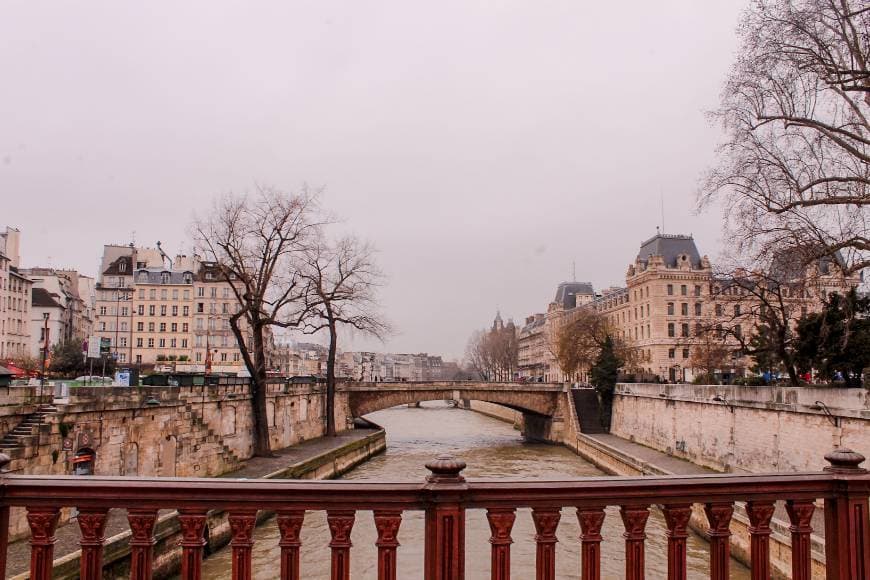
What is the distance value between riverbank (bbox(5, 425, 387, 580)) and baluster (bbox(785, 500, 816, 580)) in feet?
21.4

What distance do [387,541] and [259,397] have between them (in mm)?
24482

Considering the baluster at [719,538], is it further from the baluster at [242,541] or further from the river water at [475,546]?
the river water at [475,546]

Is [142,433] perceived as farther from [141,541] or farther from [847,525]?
[847,525]

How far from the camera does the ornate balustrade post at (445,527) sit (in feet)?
11.7

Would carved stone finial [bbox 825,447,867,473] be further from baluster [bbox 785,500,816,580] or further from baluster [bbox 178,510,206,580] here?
baluster [bbox 178,510,206,580]

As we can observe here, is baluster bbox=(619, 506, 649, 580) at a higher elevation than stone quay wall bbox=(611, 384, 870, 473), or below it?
higher

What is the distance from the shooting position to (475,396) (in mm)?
47344

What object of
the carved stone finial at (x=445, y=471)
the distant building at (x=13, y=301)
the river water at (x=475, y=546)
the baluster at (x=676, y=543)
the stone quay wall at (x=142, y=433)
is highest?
the distant building at (x=13, y=301)

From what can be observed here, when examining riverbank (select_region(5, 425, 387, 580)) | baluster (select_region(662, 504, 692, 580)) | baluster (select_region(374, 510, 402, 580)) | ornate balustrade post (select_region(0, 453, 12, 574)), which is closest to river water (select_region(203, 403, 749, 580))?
riverbank (select_region(5, 425, 387, 580))

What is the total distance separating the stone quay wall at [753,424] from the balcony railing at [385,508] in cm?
1432

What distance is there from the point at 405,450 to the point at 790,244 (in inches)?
1115

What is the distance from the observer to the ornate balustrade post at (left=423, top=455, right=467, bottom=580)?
141 inches

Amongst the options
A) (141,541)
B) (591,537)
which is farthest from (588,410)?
(141,541)

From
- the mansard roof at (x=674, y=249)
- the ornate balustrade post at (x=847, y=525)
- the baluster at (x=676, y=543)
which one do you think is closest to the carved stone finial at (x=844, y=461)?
the ornate balustrade post at (x=847, y=525)
